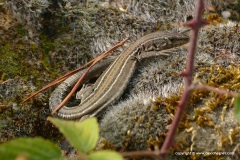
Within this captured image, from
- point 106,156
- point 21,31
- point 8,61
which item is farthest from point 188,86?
point 21,31

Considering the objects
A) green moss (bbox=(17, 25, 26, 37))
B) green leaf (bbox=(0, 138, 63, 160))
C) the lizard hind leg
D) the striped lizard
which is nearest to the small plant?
green leaf (bbox=(0, 138, 63, 160))

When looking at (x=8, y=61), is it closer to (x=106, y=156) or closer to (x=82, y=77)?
(x=82, y=77)

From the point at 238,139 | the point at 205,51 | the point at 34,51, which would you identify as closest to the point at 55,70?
the point at 34,51

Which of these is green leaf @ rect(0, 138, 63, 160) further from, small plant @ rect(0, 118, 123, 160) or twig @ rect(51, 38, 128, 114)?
twig @ rect(51, 38, 128, 114)

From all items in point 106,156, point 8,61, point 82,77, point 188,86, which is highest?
point 188,86

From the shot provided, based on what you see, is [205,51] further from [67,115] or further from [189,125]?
[67,115]
